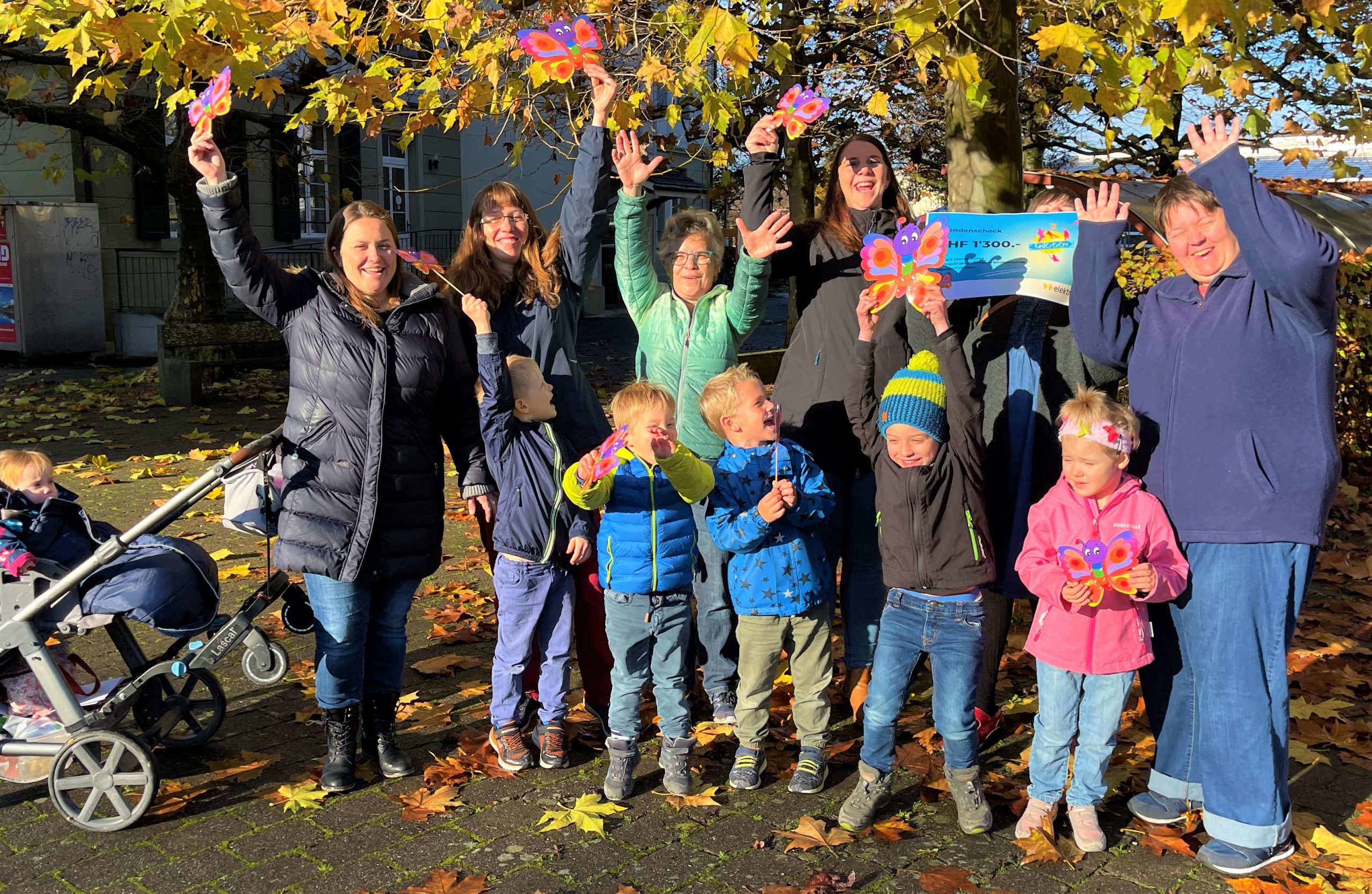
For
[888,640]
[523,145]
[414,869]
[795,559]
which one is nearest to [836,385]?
[795,559]

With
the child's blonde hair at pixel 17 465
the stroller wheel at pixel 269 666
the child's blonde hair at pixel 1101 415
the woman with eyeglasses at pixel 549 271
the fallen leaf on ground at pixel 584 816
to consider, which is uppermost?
the woman with eyeglasses at pixel 549 271

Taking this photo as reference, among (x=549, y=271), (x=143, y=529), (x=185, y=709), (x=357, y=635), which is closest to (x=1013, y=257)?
(x=549, y=271)

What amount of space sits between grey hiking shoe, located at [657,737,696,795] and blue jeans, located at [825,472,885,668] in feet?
2.93

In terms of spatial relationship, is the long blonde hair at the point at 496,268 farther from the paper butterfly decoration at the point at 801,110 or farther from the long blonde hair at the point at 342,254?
the paper butterfly decoration at the point at 801,110

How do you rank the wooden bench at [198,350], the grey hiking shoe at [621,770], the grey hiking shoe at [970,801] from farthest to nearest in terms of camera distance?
the wooden bench at [198,350] → the grey hiking shoe at [621,770] → the grey hiking shoe at [970,801]

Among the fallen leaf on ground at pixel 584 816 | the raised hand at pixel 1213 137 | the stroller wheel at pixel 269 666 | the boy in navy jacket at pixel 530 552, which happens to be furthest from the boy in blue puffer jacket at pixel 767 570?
the stroller wheel at pixel 269 666

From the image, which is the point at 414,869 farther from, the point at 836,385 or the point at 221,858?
the point at 836,385

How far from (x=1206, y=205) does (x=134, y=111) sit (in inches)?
551

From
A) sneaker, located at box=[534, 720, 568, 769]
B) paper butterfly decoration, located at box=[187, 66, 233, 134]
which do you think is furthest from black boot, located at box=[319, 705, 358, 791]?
Result: paper butterfly decoration, located at box=[187, 66, 233, 134]

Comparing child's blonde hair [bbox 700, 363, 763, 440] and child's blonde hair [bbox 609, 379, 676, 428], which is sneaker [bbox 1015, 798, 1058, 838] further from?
child's blonde hair [bbox 609, 379, 676, 428]

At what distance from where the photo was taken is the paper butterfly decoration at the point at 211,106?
12.8 ft

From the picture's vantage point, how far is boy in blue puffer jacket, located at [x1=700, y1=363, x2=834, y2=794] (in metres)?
4.06

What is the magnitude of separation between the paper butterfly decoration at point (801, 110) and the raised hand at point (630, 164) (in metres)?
0.50

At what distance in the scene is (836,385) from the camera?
176 inches
